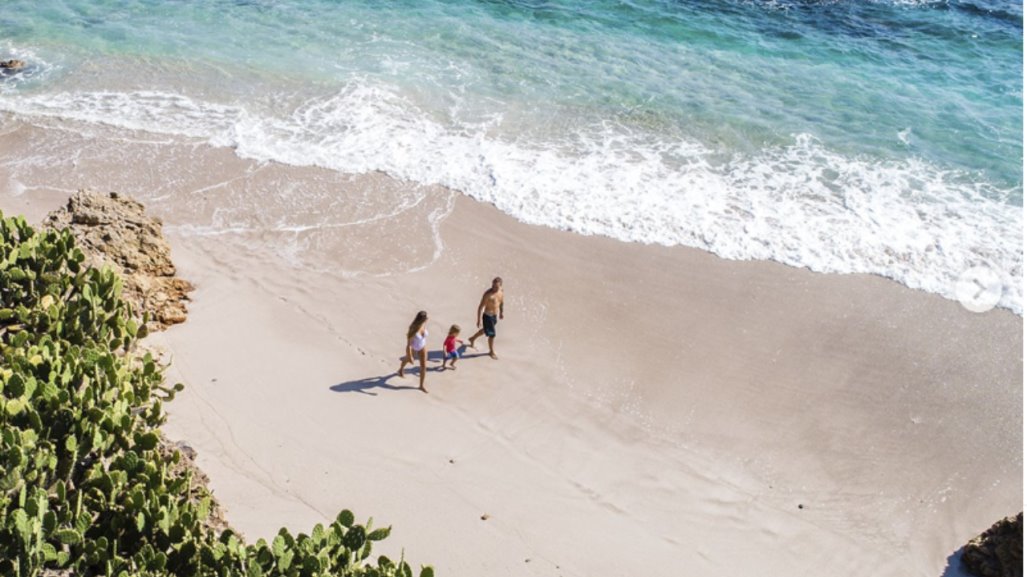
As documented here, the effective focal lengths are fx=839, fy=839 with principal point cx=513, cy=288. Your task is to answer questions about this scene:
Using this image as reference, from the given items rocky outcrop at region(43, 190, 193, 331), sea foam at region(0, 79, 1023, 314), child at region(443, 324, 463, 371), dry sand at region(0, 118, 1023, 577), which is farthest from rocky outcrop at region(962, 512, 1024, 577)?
rocky outcrop at region(43, 190, 193, 331)

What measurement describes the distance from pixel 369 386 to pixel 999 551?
7.57 m

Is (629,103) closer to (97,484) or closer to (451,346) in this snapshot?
(451,346)

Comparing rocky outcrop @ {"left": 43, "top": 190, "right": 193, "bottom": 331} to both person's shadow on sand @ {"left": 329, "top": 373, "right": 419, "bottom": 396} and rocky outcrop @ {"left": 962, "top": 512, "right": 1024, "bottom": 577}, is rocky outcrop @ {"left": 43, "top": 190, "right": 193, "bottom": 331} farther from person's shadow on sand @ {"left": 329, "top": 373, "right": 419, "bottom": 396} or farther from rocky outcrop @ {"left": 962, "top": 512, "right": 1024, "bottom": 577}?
rocky outcrop @ {"left": 962, "top": 512, "right": 1024, "bottom": 577}

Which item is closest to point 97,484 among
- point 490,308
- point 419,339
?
point 419,339

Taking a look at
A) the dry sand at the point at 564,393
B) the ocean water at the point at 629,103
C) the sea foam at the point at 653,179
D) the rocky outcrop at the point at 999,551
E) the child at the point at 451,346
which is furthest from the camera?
the ocean water at the point at 629,103

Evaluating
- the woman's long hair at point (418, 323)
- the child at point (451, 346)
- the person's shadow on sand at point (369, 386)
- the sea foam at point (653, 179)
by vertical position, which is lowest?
the person's shadow on sand at point (369, 386)

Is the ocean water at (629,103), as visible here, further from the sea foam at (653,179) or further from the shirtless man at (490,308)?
the shirtless man at (490,308)

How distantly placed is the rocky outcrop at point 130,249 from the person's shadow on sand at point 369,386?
261 centimetres

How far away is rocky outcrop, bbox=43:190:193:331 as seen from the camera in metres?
11.4

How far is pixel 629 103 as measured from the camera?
19.4 metres

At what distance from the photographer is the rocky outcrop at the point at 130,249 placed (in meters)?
11.4

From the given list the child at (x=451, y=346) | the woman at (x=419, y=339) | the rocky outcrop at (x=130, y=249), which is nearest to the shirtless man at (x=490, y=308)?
the child at (x=451, y=346)

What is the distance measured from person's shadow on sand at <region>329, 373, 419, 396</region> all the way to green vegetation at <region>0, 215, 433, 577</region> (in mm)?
2526

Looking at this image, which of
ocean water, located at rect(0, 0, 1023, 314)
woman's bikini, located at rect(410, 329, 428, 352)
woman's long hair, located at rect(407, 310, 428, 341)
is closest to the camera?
woman's long hair, located at rect(407, 310, 428, 341)
